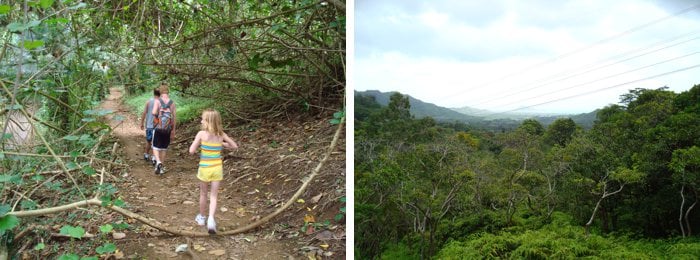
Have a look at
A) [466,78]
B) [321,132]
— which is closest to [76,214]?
[321,132]

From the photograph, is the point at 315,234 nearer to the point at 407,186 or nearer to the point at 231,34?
Answer: the point at 407,186

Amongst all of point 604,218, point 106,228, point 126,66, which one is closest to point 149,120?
point 126,66

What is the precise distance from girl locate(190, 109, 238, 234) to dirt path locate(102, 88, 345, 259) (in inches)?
4.3

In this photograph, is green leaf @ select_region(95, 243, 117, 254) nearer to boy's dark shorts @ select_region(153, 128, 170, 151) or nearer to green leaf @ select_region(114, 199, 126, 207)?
green leaf @ select_region(114, 199, 126, 207)

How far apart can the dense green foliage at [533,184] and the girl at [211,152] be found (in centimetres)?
66

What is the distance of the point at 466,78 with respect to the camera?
2086 millimetres

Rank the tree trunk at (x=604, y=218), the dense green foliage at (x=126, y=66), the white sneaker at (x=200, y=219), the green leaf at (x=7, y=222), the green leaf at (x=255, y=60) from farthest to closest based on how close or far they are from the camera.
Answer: the green leaf at (x=255, y=60), the dense green foliage at (x=126, y=66), the white sneaker at (x=200, y=219), the tree trunk at (x=604, y=218), the green leaf at (x=7, y=222)

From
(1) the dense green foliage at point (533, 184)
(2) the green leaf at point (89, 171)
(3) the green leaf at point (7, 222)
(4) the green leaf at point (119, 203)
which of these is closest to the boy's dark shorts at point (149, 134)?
(2) the green leaf at point (89, 171)

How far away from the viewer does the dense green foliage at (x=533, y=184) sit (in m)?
1.57

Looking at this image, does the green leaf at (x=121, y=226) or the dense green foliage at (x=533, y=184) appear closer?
the dense green foliage at (x=533, y=184)

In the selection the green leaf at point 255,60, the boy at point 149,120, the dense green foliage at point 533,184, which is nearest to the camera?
the dense green foliage at point 533,184

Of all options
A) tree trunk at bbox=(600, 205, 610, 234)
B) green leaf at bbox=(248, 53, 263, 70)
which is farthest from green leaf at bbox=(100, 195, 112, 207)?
tree trunk at bbox=(600, 205, 610, 234)

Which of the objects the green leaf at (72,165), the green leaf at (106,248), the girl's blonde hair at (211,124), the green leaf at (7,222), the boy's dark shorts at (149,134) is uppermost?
the girl's blonde hair at (211,124)

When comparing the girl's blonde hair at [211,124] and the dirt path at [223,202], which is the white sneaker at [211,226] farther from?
the girl's blonde hair at [211,124]
